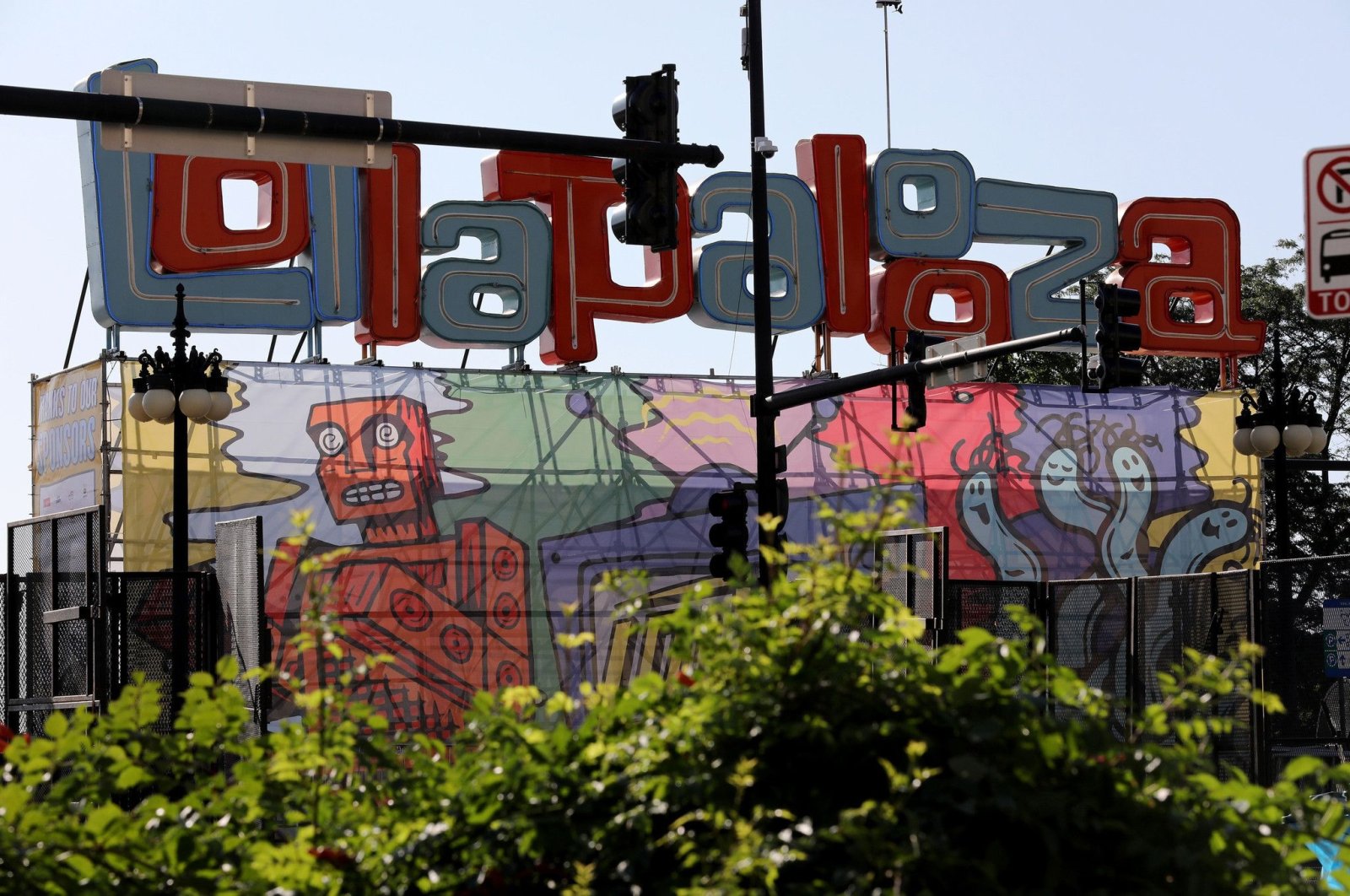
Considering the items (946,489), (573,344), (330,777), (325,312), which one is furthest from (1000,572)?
(330,777)

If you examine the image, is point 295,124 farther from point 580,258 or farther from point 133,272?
point 580,258

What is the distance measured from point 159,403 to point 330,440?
7709mm

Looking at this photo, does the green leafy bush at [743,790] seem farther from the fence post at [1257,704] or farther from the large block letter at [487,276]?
the large block letter at [487,276]

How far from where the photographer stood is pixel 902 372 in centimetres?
1780

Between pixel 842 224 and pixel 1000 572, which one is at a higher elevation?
pixel 842 224

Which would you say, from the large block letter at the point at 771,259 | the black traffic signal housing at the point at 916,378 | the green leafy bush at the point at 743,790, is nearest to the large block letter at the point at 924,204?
the large block letter at the point at 771,259

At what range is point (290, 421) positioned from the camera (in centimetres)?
2411

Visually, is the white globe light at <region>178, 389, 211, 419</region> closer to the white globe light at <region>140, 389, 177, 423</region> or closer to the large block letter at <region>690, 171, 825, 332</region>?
the white globe light at <region>140, 389, 177, 423</region>

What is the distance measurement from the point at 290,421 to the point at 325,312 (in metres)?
2.11

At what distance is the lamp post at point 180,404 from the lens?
52.8ft

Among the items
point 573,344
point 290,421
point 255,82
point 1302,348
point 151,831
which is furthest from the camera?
point 1302,348

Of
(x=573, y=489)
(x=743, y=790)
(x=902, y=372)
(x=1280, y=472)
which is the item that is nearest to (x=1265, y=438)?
(x=1280, y=472)

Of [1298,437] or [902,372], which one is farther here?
[1298,437]

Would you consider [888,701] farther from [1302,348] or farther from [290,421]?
[1302,348]
